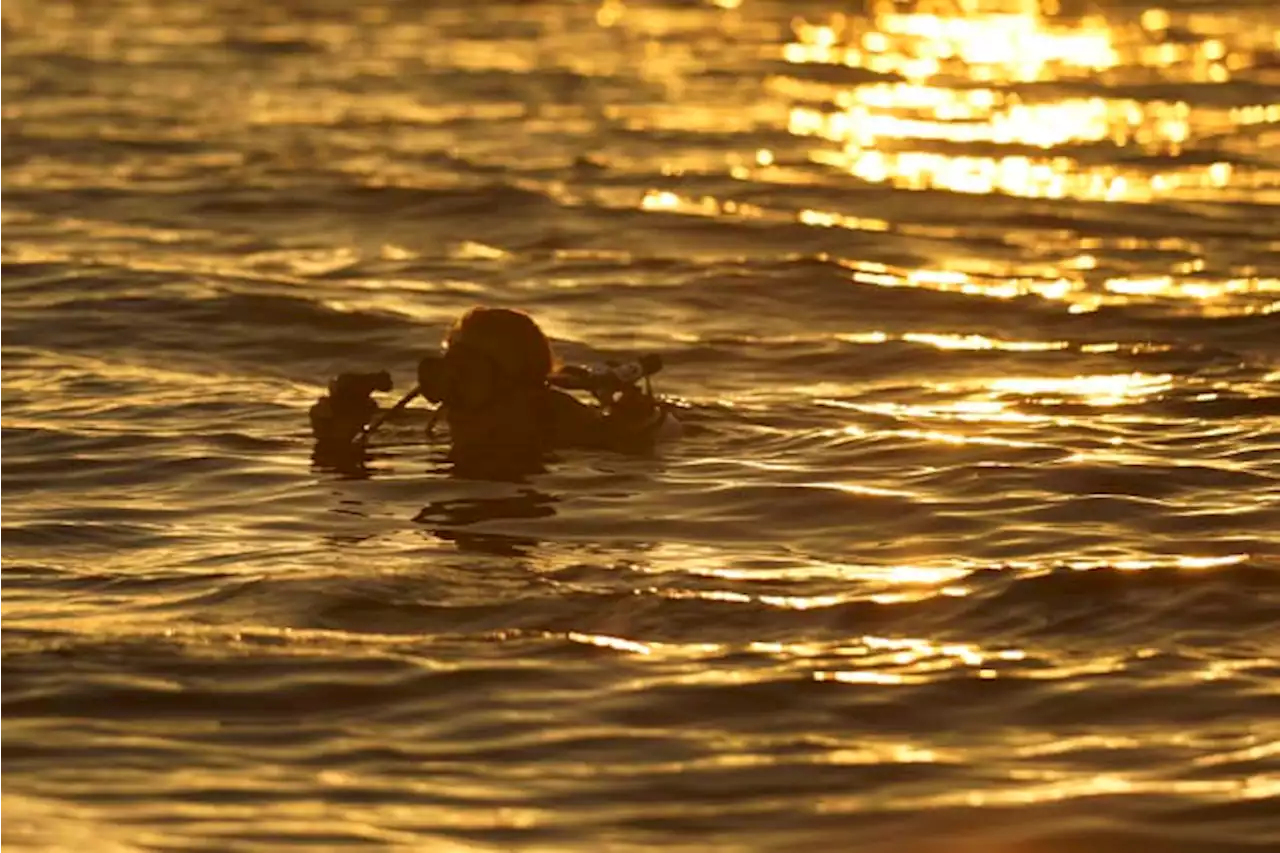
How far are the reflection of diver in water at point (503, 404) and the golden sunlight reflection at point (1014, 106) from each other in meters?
9.51

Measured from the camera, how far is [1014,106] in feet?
90.9

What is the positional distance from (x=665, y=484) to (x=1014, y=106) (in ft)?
48.4

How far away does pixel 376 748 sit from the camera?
386 inches

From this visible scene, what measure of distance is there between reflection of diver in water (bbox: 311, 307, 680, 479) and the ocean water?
0.59 ft

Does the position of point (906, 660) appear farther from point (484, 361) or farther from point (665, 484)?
point (484, 361)

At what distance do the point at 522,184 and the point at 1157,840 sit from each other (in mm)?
15021

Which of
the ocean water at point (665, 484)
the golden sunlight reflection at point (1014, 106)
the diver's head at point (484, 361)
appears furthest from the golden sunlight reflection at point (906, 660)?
the golden sunlight reflection at point (1014, 106)

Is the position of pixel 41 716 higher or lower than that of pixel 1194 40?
lower

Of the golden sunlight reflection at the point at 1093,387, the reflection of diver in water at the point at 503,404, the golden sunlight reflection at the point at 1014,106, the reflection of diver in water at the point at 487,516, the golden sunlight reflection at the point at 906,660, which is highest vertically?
the golden sunlight reflection at the point at 1014,106

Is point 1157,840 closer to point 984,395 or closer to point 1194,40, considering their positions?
point 984,395

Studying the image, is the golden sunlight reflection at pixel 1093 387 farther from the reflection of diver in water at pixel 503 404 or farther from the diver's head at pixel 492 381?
the diver's head at pixel 492 381

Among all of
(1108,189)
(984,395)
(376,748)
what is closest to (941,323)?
(984,395)

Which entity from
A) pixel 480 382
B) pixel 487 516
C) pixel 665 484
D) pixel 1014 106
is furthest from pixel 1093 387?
pixel 1014 106

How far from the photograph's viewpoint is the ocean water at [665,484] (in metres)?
9.50
